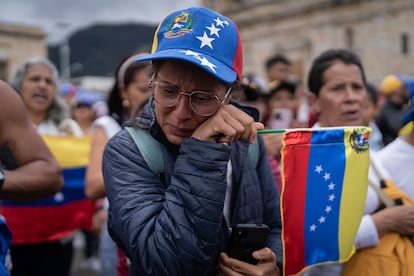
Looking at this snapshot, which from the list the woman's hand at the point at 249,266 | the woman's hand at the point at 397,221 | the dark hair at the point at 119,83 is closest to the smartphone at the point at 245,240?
the woman's hand at the point at 249,266

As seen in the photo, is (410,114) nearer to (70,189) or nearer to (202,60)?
(202,60)

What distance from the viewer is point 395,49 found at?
31.3 m

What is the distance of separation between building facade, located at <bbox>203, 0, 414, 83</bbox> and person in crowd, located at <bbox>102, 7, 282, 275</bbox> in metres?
30.9

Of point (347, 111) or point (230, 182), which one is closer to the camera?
point (230, 182)

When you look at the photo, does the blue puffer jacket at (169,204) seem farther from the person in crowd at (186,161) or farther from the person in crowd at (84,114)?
the person in crowd at (84,114)

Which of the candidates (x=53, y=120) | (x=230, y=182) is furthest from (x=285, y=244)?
(x=53, y=120)

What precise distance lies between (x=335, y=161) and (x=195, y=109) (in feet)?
2.17

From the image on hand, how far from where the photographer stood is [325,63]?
2.95 metres

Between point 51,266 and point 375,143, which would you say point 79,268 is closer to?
point 51,266

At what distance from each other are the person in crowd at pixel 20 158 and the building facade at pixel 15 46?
18433 mm

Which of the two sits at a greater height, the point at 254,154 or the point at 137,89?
the point at 137,89

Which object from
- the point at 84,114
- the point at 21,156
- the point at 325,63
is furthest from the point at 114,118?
the point at 84,114

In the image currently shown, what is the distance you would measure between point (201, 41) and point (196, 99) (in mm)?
185

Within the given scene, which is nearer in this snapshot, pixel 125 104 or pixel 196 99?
pixel 196 99
